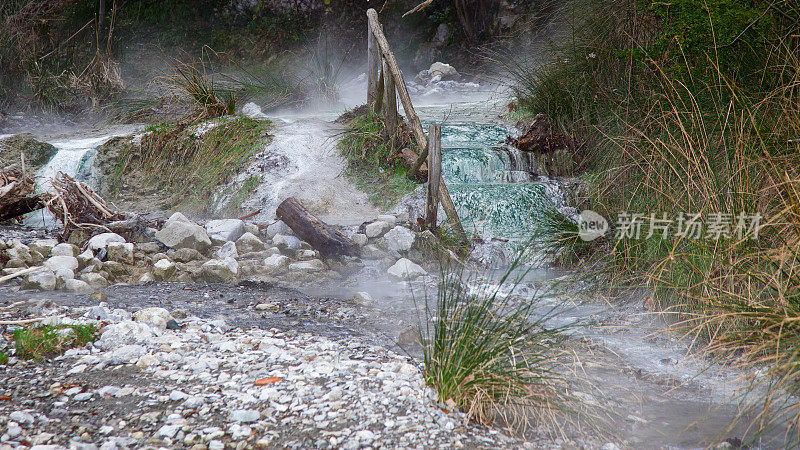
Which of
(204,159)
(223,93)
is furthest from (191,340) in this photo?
(223,93)

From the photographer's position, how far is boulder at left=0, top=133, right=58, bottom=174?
6.16 m

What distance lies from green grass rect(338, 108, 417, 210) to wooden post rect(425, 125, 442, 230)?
0.72m

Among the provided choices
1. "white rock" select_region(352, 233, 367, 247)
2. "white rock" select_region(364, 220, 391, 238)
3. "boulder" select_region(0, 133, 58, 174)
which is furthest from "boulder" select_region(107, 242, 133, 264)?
"boulder" select_region(0, 133, 58, 174)

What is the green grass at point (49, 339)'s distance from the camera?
7.80ft

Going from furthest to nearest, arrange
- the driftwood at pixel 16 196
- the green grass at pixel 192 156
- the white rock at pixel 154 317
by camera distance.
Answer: the green grass at pixel 192 156 < the driftwood at pixel 16 196 < the white rock at pixel 154 317

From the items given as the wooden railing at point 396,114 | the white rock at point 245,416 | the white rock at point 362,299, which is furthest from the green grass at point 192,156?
the white rock at point 245,416

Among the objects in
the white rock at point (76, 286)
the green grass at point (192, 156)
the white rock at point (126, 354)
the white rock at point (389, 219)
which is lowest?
the white rock at point (126, 354)

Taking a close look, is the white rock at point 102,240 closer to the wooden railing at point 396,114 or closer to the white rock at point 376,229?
the white rock at point 376,229

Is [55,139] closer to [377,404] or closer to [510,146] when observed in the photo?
[510,146]

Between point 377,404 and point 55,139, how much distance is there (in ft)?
22.4

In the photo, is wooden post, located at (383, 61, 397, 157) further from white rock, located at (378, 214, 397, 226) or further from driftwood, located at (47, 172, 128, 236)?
driftwood, located at (47, 172, 128, 236)

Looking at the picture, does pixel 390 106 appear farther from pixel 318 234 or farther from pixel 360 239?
pixel 318 234

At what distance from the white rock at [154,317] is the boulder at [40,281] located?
1.09 m

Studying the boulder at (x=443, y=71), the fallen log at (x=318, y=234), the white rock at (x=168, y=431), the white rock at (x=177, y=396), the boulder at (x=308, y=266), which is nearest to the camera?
the white rock at (x=168, y=431)
